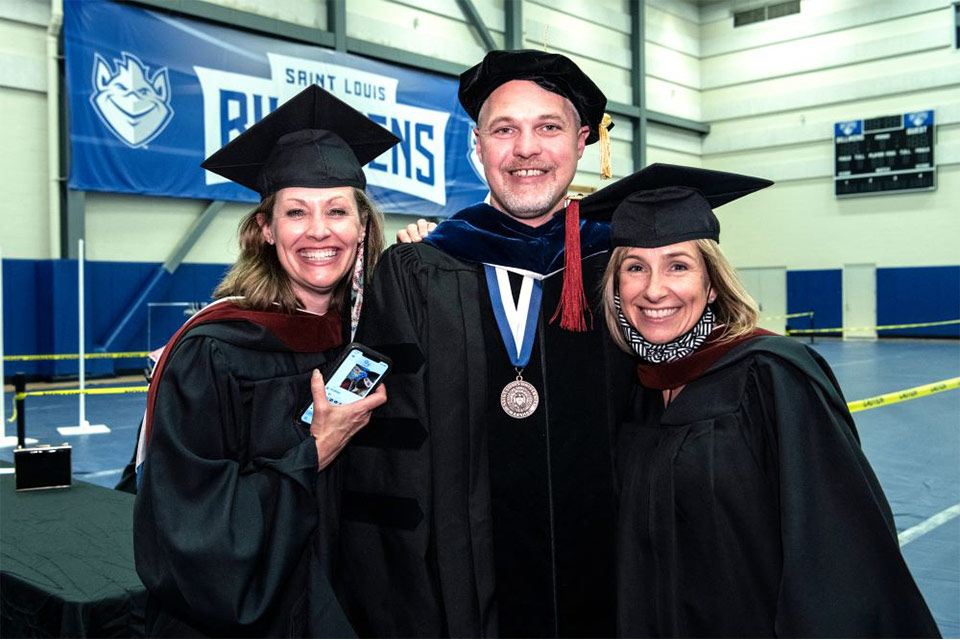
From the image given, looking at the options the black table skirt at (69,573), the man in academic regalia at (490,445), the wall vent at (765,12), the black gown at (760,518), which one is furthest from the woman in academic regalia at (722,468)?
the wall vent at (765,12)

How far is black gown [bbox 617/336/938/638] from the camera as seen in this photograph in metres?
1.74

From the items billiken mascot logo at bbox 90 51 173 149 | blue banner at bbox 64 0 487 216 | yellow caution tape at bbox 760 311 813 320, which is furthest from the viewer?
yellow caution tape at bbox 760 311 813 320

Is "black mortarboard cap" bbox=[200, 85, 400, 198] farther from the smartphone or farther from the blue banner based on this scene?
the blue banner

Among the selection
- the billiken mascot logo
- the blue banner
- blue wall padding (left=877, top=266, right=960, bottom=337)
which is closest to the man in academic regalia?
the blue banner

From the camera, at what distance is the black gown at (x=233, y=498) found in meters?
1.81

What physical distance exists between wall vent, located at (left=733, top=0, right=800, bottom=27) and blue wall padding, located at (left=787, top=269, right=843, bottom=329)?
6893 mm

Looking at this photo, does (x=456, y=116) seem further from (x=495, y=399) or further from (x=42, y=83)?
(x=495, y=399)

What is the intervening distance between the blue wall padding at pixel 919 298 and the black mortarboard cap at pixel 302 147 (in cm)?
2021

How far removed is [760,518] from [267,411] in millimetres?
1170

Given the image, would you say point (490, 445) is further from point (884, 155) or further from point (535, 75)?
point (884, 155)

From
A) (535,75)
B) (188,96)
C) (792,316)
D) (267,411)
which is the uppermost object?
(188,96)

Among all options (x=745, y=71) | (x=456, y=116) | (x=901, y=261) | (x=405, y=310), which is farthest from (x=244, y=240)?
(x=745, y=71)

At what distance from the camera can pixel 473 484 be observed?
83.3 inches

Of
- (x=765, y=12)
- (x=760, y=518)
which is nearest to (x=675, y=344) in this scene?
(x=760, y=518)
